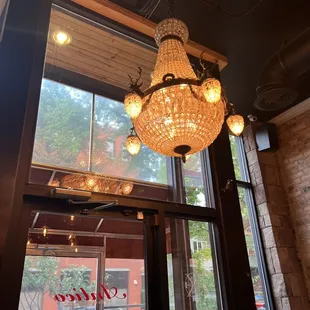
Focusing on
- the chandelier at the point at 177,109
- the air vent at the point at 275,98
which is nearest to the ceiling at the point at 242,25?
the air vent at the point at 275,98

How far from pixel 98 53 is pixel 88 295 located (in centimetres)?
207

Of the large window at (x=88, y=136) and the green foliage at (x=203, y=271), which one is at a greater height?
the large window at (x=88, y=136)

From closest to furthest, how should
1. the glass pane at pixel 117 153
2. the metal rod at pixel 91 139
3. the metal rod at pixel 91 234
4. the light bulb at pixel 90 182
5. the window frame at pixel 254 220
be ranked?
1. the metal rod at pixel 91 234
2. the light bulb at pixel 90 182
3. the metal rod at pixel 91 139
4. the glass pane at pixel 117 153
5. the window frame at pixel 254 220

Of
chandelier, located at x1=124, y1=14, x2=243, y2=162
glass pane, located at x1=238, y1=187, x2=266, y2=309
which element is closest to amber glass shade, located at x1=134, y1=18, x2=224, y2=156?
chandelier, located at x1=124, y1=14, x2=243, y2=162

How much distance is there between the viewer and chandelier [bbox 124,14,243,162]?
5.28ft

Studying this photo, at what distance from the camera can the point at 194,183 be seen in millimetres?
2736

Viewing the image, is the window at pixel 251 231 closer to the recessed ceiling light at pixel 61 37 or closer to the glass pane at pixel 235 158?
the glass pane at pixel 235 158

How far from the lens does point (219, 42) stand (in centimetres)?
304

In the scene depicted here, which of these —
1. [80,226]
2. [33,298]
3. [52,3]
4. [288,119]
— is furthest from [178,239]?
[288,119]

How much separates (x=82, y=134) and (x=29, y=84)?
2.65 ft

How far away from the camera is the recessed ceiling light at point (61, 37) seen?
242cm

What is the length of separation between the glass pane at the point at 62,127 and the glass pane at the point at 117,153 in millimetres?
108

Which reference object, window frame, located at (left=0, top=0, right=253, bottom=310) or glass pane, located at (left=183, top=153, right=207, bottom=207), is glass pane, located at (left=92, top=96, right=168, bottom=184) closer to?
glass pane, located at (left=183, top=153, right=207, bottom=207)

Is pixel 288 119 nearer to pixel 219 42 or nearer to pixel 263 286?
pixel 219 42
